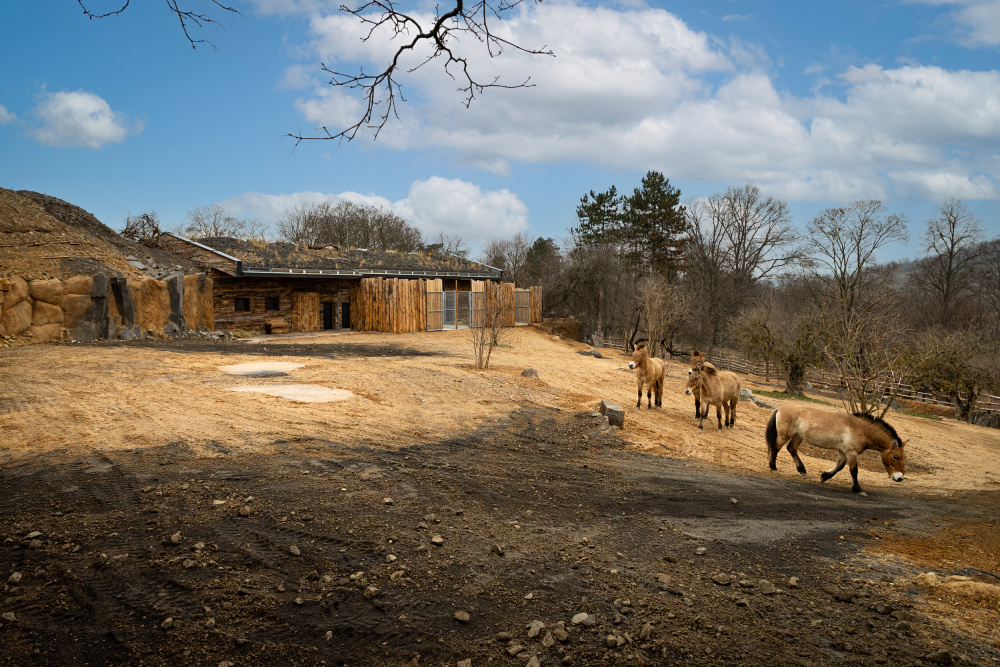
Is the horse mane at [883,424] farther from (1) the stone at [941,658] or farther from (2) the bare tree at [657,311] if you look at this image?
(2) the bare tree at [657,311]

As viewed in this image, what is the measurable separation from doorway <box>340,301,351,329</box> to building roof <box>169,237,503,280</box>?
203 centimetres

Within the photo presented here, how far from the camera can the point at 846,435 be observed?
26.6ft

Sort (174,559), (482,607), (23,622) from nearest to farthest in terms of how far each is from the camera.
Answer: (23,622) < (482,607) < (174,559)

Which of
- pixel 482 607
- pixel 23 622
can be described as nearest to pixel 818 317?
pixel 482 607

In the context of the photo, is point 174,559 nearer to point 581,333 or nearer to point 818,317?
point 818,317

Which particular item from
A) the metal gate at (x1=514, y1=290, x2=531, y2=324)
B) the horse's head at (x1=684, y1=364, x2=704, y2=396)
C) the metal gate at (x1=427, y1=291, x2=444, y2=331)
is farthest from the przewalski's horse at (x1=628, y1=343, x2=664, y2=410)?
the metal gate at (x1=514, y1=290, x2=531, y2=324)

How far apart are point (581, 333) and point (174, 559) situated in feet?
119

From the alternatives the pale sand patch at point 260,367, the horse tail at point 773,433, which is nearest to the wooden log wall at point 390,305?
the pale sand patch at point 260,367

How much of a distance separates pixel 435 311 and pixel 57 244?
54.3 feet

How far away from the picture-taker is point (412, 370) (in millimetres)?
14000

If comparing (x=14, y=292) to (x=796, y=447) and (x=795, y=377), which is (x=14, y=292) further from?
(x=795, y=377)

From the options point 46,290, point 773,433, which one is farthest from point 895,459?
point 46,290

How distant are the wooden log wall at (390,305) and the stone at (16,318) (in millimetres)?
14626

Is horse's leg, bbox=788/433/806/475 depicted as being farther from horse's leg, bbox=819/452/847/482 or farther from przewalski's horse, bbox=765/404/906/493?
horse's leg, bbox=819/452/847/482
